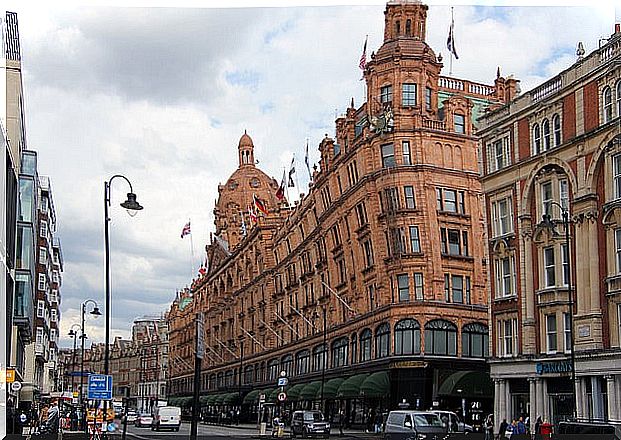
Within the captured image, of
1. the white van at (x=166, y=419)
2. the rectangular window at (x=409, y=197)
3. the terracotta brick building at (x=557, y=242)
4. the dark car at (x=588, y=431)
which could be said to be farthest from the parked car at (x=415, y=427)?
the white van at (x=166, y=419)

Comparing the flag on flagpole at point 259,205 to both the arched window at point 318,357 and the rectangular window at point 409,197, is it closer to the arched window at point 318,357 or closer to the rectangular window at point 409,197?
the arched window at point 318,357

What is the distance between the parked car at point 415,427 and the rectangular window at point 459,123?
25047mm

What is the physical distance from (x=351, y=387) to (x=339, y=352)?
24.5 ft

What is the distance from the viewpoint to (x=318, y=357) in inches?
2751

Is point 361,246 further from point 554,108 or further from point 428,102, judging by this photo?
point 554,108

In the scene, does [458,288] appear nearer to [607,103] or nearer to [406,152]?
[406,152]

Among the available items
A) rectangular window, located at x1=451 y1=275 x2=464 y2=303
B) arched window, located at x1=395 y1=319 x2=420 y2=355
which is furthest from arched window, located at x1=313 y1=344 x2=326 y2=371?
rectangular window, located at x1=451 y1=275 x2=464 y2=303

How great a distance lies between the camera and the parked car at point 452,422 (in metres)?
38.4

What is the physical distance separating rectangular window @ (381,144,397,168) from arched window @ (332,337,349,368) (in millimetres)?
12900

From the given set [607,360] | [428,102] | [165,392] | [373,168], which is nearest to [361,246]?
[373,168]

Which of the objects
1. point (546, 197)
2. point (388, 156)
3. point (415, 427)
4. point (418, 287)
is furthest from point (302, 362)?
point (415, 427)

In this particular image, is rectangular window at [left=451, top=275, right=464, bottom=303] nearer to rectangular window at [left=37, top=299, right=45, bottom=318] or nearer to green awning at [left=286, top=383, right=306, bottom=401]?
green awning at [left=286, top=383, right=306, bottom=401]

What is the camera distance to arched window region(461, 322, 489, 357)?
190 ft

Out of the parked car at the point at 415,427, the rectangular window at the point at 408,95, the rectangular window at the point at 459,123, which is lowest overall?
the parked car at the point at 415,427
